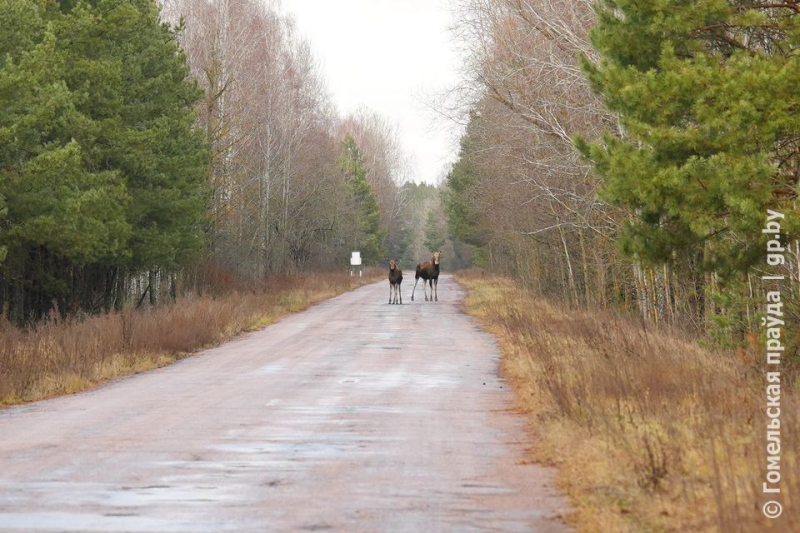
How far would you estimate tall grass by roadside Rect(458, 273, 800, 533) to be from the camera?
Result: 716 cm

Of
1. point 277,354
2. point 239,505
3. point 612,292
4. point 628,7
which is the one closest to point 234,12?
point 612,292

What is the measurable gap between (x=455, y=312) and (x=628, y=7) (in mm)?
23977

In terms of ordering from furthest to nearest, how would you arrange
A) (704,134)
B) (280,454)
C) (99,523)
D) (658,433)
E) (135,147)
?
1. (135,147)
2. (704,134)
3. (280,454)
4. (658,433)
5. (99,523)

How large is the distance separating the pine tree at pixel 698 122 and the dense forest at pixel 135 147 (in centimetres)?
1368

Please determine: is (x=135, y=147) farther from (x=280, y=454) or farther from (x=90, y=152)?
(x=280, y=454)

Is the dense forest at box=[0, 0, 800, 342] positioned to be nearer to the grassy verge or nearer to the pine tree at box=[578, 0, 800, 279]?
the pine tree at box=[578, 0, 800, 279]

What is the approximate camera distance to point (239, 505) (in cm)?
816

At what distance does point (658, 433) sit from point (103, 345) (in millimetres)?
13223

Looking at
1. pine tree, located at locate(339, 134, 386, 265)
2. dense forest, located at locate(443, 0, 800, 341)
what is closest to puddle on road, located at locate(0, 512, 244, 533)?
dense forest, located at locate(443, 0, 800, 341)

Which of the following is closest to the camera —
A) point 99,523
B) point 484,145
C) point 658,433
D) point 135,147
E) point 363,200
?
point 99,523

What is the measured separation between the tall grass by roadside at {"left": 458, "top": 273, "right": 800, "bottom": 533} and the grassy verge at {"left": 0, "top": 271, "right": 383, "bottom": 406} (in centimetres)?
691

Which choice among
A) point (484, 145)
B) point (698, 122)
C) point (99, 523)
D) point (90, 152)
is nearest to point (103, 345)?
point (90, 152)

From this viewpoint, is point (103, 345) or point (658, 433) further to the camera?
point (103, 345)

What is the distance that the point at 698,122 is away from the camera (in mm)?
14922
